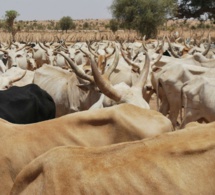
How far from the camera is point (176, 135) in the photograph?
2.48 meters

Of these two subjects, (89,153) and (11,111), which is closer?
(89,153)

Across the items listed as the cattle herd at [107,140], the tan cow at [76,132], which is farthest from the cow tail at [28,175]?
the tan cow at [76,132]

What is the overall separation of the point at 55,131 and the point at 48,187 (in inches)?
57.6

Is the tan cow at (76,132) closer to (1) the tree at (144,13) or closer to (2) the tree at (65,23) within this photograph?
(1) the tree at (144,13)

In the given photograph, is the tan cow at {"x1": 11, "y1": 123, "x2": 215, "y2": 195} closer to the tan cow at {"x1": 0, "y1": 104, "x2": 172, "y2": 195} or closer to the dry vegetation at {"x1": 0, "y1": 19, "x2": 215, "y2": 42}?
the tan cow at {"x1": 0, "y1": 104, "x2": 172, "y2": 195}

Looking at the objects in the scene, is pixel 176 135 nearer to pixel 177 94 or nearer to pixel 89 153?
pixel 89 153

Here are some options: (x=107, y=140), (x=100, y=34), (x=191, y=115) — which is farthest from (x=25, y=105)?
(x=100, y=34)

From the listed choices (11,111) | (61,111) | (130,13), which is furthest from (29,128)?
(130,13)

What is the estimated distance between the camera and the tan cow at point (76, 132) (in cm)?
382

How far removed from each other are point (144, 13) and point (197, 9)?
16.5ft

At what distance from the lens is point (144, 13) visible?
40062 mm

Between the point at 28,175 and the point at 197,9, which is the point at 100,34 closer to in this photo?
the point at 197,9

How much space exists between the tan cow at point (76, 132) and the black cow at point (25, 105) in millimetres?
1216

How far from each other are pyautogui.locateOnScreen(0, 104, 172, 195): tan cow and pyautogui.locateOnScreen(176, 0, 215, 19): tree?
3407 centimetres
